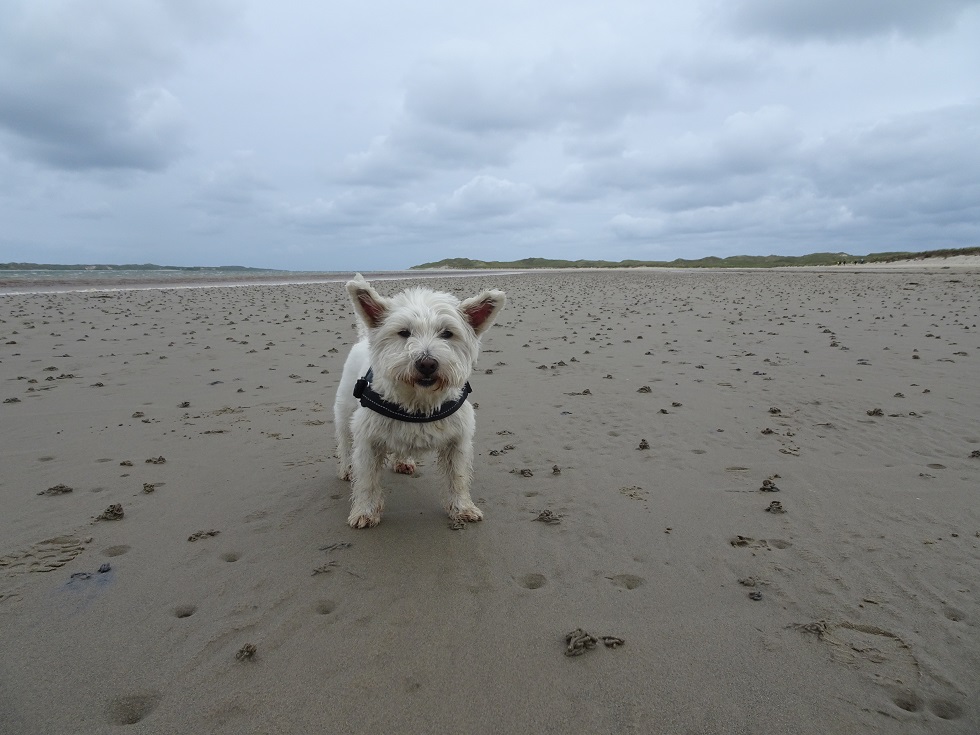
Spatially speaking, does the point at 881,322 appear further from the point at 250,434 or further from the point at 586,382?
the point at 250,434

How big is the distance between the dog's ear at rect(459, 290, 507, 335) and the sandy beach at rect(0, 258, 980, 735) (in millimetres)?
1737

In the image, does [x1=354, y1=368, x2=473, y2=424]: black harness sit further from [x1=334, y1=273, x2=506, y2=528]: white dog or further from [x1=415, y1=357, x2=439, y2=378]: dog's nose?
[x1=415, y1=357, x2=439, y2=378]: dog's nose

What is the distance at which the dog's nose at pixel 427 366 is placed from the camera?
4.26 m

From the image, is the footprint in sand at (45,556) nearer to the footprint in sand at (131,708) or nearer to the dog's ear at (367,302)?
→ the footprint in sand at (131,708)

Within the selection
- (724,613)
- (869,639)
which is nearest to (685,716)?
(724,613)

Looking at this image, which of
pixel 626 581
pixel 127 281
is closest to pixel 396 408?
Result: pixel 626 581

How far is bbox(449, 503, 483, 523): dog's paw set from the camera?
4770 mm

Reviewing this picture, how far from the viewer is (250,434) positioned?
22.5 ft

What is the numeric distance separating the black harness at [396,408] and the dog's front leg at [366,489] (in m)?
0.39

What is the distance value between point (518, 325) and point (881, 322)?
1006 centimetres

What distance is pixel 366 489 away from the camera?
477cm

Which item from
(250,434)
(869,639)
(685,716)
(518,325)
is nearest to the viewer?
(685,716)

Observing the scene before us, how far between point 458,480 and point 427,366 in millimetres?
1221

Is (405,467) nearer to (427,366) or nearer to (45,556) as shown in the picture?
(427,366)
